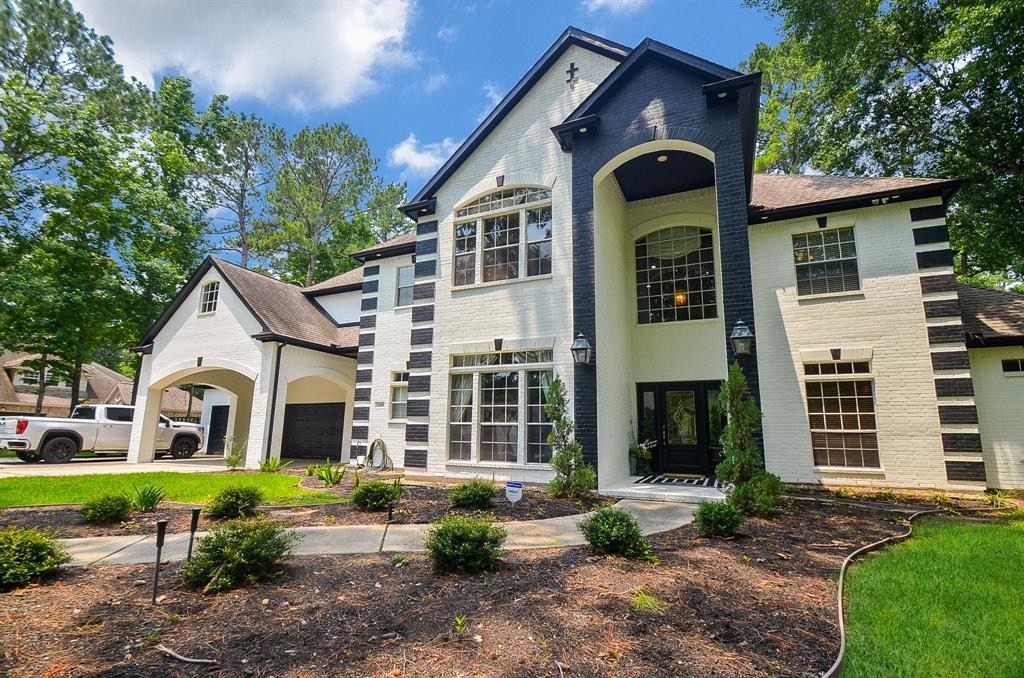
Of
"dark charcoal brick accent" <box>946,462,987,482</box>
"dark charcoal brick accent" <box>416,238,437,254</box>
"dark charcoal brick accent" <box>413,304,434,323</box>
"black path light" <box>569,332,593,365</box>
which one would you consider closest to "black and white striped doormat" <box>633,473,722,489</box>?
"black path light" <box>569,332,593,365</box>

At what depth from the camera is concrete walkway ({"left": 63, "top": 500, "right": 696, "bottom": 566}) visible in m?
4.93

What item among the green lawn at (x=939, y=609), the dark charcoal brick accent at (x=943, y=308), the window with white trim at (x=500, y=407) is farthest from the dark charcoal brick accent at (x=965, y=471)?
the window with white trim at (x=500, y=407)

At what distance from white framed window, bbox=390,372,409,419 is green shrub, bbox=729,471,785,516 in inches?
341

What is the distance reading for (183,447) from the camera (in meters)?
17.9

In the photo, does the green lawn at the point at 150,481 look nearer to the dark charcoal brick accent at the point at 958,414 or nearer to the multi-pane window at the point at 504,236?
the multi-pane window at the point at 504,236

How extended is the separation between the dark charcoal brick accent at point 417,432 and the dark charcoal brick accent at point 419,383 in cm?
83

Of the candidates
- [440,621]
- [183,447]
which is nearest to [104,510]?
[440,621]

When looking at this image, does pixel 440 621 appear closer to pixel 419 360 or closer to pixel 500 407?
pixel 500 407

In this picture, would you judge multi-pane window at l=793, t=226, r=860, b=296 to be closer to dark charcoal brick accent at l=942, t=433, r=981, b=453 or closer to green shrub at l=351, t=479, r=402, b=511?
dark charcoal brick accent at l=942, t=433, r=981, b=453

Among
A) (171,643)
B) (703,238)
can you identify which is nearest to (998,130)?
(703,238)

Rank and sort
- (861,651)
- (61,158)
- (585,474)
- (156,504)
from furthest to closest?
(61,158), (585,474), (156,504), (861,651)

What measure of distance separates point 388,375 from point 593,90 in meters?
9.00

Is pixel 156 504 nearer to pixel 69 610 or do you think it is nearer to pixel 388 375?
pixel 69 610

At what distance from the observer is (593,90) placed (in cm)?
1052
